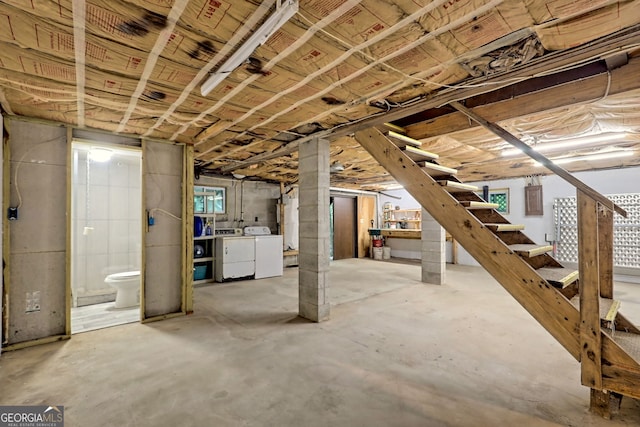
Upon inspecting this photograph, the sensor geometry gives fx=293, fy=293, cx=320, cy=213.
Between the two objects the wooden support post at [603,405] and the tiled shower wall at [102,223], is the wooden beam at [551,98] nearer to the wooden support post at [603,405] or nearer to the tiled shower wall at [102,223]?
the wooden support post at [603,405]

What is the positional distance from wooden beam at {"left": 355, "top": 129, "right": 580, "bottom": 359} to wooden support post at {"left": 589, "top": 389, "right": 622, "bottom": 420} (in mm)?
226

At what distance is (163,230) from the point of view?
3486mm

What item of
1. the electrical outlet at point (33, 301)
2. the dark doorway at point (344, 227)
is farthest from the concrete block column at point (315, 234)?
the dark doorway at point (344, 227)

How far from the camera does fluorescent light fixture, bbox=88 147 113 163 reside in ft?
12.7

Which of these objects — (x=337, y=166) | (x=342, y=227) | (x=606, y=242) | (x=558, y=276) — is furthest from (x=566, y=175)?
(x=342, y=227)

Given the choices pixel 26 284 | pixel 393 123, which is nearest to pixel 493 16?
pixel 393 123

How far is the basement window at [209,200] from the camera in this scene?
582 centimetres

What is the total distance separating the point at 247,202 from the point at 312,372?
4933 mm

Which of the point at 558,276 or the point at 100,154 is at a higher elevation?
the point at 100,154

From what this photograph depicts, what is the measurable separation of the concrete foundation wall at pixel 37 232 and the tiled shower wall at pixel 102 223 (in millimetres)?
1265

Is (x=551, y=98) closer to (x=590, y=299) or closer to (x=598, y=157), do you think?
(x=590, y=299)

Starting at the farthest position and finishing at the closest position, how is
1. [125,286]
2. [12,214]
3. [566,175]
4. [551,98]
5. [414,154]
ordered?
1. [125,286]
2. [414,154]
3. [12,214]
4. [551,98]
5. [566,175]

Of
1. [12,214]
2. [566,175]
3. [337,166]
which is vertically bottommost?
[12,214]

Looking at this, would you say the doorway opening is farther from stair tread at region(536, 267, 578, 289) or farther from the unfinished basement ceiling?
stair tread at region(536, 267, 578, 289)
